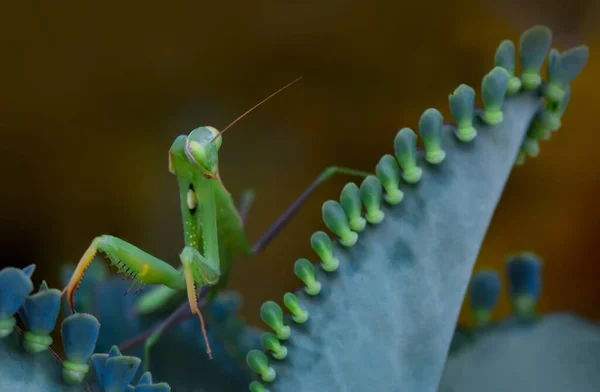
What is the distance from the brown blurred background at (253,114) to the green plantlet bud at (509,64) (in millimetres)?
433

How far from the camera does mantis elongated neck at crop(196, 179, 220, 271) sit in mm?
467

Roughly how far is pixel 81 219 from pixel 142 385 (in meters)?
0.60

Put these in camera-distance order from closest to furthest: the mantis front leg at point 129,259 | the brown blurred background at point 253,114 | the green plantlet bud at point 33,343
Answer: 1. the green plantlet bud at point 33,343
2. the mantis front leg at point 129,259
3. the brown blurred background at point 253,114

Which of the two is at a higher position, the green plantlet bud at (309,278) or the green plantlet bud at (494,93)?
the green plantlet bud at (494,93)

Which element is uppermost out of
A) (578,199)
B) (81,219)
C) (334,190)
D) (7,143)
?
(7,143)

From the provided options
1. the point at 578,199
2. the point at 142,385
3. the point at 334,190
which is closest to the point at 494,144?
the point at 142,385

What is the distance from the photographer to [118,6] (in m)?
0.73

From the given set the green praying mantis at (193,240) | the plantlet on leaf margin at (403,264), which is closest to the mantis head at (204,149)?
the green praying mantis at (193,240)

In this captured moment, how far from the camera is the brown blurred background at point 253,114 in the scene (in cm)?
73

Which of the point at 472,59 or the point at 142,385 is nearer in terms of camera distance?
the point at 142,385

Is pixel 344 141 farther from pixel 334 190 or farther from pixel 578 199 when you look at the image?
pixel 578 199

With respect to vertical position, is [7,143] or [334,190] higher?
[7,143]

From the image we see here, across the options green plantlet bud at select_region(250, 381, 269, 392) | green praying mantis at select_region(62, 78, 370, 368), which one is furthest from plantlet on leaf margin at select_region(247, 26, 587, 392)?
green praying mantis at select_region(62, 78, 370, 368)

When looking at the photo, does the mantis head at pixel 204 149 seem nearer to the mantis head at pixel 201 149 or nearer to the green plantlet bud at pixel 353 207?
the mantis head at pixel 201 149
